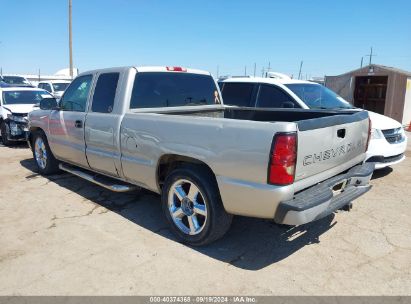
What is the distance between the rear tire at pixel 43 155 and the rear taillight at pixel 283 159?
15.6ft

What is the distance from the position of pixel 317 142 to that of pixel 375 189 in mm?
3157

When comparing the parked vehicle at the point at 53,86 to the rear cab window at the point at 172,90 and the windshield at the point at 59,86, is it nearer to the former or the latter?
the windshield at the point at 59,86

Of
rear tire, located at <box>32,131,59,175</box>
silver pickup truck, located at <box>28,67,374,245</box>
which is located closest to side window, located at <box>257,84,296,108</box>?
silver pickup truck, located at <box>28,67,374,245</box>

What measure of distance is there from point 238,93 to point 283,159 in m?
4.67

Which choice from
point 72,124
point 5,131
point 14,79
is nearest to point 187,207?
point 72,124

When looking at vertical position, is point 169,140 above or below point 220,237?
above

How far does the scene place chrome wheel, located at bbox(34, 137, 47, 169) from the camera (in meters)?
6.55

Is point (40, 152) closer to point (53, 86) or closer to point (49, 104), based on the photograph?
point (49, 104)

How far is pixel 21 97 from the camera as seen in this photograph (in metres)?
10.8

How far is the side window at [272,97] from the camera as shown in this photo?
6.70 meters

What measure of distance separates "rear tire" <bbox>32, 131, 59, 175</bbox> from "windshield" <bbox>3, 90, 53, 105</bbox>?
439 centimetres

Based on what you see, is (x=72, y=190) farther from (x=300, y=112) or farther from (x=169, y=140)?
(x=300, y=112)

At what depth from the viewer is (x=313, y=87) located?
24.1ft

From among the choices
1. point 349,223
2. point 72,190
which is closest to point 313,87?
point 349,223
